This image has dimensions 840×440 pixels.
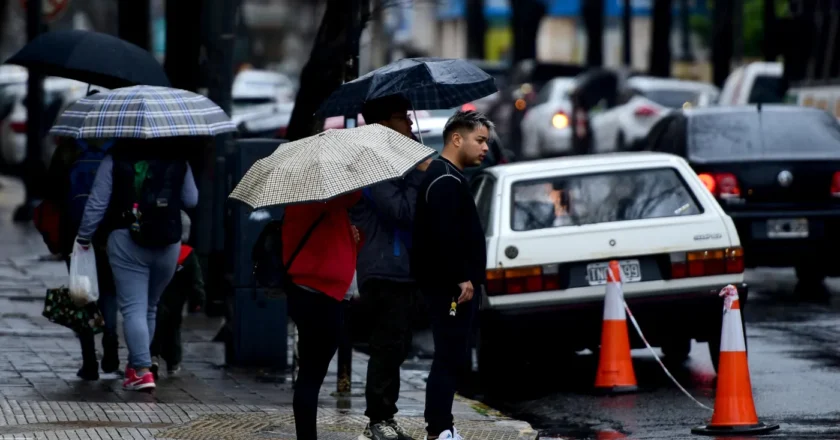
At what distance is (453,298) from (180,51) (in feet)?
23.5

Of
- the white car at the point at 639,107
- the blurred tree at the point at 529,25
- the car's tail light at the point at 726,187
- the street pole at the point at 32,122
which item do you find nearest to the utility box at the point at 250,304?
the car's tail light at the point at 726,187

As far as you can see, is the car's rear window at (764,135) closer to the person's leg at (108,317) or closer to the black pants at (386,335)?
the person's leg at (108,317)

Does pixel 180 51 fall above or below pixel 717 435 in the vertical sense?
above

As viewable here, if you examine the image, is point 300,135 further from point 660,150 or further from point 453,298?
point 660,150

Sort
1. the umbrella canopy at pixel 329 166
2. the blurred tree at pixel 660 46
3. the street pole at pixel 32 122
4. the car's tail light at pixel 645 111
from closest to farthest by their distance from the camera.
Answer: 1. the umbrella canopy at pixel 329 166
2. the street pole at pixel 32 122
3. the car's tail light at pixel 645 111
4. the blurred tree at pixel 660 46

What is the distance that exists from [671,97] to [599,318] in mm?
19580

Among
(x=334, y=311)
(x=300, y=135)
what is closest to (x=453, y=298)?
(x=334, y=311)

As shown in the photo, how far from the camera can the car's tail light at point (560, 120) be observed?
97.6 ft

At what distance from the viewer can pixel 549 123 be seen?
98.3ft

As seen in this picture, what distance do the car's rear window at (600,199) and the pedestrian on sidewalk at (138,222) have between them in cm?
226

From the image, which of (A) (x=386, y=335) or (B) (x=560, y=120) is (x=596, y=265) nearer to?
(A) (x=386, y=335)

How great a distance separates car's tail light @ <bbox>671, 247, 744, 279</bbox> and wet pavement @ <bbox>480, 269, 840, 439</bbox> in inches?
27.8

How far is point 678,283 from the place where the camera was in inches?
405

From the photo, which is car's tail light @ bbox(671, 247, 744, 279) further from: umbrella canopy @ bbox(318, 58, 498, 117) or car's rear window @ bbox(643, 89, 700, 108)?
car's rear window @ bbox(643, 89, 700, 108)
